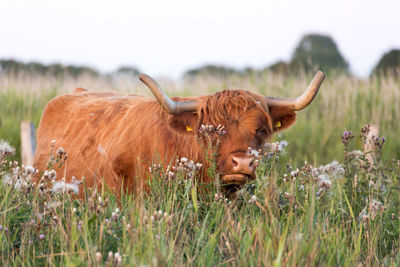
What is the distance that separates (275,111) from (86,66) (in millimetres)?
47974

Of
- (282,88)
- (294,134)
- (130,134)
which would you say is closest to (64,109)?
(130,134)

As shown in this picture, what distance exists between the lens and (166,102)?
4.37 metres

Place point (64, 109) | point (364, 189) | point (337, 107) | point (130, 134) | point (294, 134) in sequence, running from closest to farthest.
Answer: point (364, 189), point (130, 134), point (64, 109), point (294, 134), point (337, 107)

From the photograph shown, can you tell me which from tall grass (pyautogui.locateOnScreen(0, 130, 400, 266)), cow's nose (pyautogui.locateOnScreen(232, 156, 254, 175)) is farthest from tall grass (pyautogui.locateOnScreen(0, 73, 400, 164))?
tall grass (pyautogui.locateOnScreen(0, 130, 400, 266))

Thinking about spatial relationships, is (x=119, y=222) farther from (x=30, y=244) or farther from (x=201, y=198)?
(x=201, y=198)

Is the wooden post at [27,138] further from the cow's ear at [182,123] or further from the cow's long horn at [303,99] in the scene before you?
the cow's long horn at [303,99]

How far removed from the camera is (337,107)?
1165cm

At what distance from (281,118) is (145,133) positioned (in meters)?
1.27

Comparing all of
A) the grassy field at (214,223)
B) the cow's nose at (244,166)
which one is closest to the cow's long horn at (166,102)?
the grassy field at (214,223)

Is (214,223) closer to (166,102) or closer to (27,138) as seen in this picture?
(166,102)

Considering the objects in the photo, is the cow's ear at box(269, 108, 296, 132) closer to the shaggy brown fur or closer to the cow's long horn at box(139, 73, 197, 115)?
the shaggy brown fur

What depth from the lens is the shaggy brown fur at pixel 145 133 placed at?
4.25m

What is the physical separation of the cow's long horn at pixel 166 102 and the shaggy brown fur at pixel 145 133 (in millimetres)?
61

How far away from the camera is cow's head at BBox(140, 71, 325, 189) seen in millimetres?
4047
